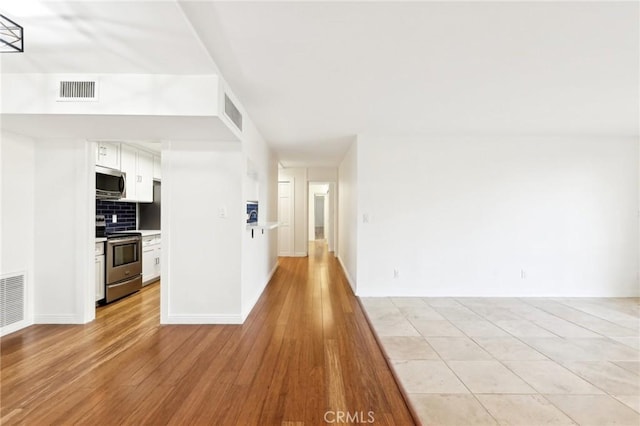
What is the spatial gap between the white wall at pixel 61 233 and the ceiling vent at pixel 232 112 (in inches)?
72.7

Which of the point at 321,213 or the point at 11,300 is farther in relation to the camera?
the point at 321,213

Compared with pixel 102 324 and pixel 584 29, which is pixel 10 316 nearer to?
pixel 102 324

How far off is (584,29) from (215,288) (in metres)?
3.80

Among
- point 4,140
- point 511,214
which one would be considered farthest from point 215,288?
point 511,214

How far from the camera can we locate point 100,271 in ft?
11.9

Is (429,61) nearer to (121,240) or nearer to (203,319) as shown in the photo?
(203,319)

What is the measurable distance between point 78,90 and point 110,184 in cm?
209

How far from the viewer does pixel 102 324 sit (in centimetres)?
309

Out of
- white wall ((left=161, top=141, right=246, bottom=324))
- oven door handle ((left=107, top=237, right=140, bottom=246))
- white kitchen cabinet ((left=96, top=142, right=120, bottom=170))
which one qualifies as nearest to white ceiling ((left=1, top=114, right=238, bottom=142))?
white wall ((left=161, top=141, right=246, bottom=324))

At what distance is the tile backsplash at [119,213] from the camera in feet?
14.4

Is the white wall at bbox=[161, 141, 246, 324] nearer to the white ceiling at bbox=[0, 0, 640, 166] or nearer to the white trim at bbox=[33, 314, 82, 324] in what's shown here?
the white ceiling at bbox=[0, 0, 640, 166]

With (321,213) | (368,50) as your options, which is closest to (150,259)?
(368,50)

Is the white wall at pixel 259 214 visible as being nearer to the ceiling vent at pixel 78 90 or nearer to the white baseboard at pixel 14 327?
the ceiling vent at pixel 78 90

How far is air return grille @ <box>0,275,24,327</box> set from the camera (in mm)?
2816
